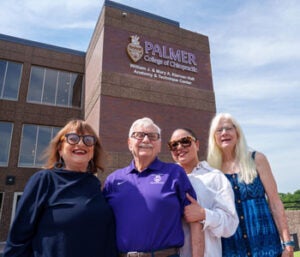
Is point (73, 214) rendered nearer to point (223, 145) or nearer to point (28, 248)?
point (28, 248)

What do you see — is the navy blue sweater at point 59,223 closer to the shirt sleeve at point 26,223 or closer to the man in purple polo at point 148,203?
the shirt sleeve at point 26,223

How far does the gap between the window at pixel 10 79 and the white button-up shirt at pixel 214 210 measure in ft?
49.7

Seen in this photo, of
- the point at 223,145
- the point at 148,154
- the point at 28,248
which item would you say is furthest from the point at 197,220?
the point at 28,248

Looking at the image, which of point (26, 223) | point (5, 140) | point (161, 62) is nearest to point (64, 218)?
point (26, 223)

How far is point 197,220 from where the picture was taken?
2062mm

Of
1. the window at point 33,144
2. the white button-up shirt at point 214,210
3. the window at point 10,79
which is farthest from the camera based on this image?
the window at point 10,79

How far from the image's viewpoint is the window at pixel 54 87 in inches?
592

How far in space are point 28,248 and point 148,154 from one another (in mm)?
1289

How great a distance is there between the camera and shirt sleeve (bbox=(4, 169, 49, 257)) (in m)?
1.86

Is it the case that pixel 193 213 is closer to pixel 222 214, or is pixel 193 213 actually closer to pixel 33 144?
pixel 222 214

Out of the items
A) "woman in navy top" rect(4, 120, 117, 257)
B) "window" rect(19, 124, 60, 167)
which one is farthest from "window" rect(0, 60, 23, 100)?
"woman in navy top" rect(4, 120, 117, 257)

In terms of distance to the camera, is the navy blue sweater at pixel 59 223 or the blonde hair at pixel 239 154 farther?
the blonde hair at pixel 239 154

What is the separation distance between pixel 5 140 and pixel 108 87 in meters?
7.38

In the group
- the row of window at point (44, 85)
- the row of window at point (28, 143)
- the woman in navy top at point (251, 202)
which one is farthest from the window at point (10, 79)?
the woman in navy top at point (251, 202)
